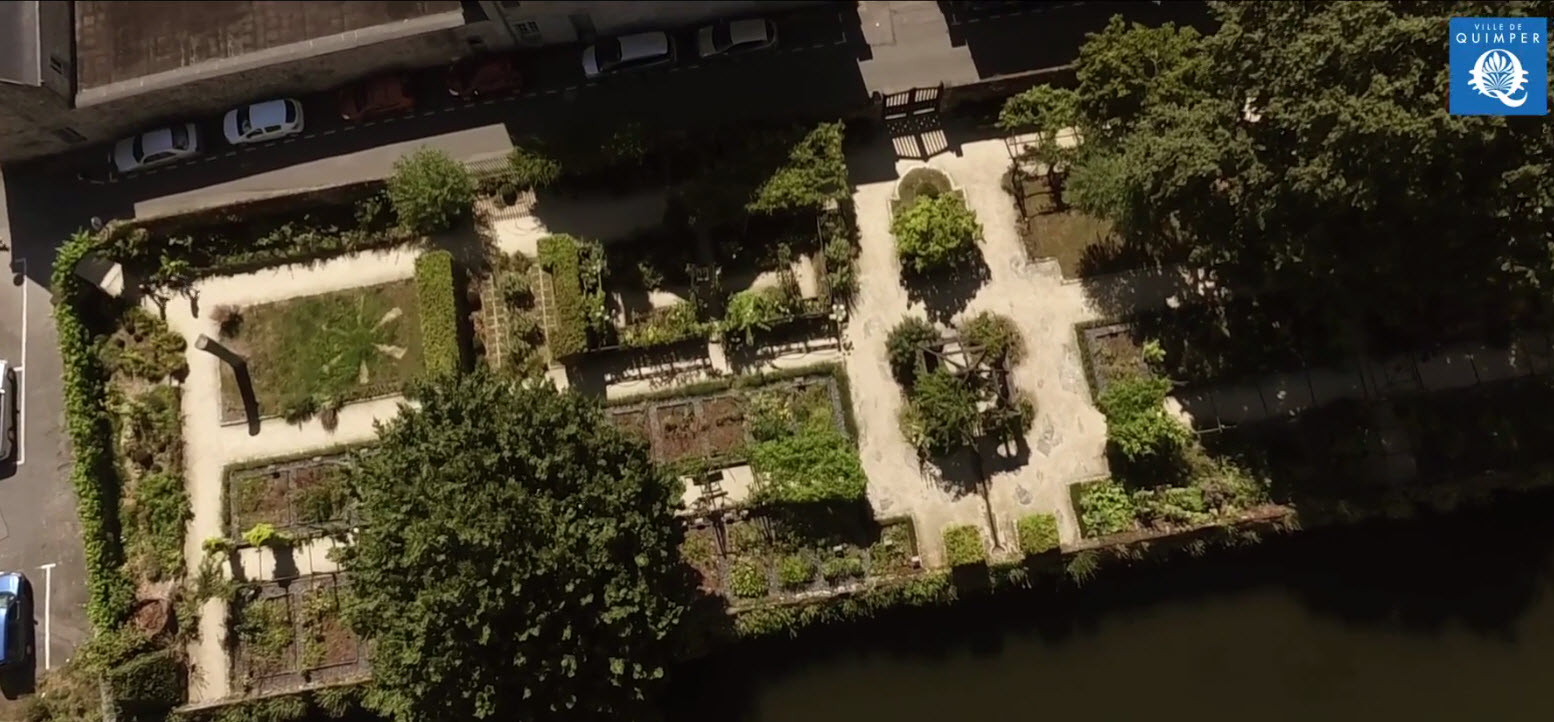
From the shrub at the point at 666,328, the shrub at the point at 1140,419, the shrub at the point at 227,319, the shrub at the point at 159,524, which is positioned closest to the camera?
the shrub at the point at 1140,419

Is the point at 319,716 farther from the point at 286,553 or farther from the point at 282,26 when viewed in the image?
the point at 282,26

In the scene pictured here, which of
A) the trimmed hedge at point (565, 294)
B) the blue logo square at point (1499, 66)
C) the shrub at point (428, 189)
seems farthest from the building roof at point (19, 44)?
the blue logo square at point (1499, 66)

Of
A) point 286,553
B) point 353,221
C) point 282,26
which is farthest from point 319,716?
point 282,26

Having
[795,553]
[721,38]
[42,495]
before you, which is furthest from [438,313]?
[42,495]

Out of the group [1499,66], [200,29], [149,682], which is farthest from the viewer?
[200,29]

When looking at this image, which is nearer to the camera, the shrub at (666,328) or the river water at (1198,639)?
the river water at (1198,639)

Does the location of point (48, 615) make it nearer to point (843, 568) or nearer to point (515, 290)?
point (515, 290)

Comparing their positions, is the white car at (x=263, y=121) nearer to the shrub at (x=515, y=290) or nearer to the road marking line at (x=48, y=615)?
the shrub at (x=515, y=290)
